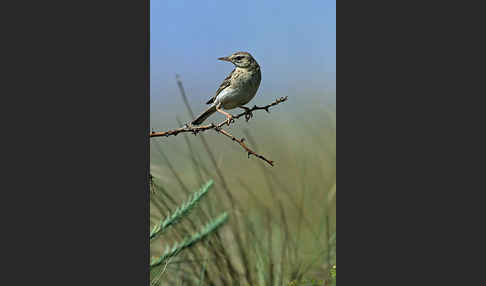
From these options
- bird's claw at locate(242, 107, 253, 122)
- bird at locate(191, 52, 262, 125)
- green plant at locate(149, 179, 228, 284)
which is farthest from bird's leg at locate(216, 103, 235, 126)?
green plant at locate(149, 179, 228, 284)

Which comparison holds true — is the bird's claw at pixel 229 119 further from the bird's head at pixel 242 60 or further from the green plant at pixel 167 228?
the green plant at pixel 167 228

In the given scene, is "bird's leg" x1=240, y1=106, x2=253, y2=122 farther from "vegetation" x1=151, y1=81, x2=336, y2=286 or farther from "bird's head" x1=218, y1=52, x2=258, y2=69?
"bird's head" x1=218, y1=52, x2=258, y2=69

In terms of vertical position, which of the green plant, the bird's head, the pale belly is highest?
the bird's head

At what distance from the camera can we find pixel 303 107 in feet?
13.1

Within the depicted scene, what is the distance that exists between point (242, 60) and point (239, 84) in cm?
15

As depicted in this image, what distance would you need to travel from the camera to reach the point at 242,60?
3.34 metres

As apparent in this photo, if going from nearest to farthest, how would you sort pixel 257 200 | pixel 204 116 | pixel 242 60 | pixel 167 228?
1. pixel 167 228
2. pixel 242 60
3. pixel 204 116
4. pixel 257 200

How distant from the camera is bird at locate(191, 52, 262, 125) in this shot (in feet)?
11.0

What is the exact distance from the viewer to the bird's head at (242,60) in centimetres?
333

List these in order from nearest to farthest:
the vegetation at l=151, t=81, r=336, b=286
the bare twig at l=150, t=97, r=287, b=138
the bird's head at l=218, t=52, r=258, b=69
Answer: the bare twig at l=150, t=97, r=287, b=138 → the bird's head at l=218, t=52, r=258, b=69 → the vegetation at l=151, t=81, r=336, b=286

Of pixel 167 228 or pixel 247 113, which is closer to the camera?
pixel 167 228

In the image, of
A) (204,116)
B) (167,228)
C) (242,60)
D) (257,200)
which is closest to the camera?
(167,228)

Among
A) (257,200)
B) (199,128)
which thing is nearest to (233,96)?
(199,128)

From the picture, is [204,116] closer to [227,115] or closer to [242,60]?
[227,115]
